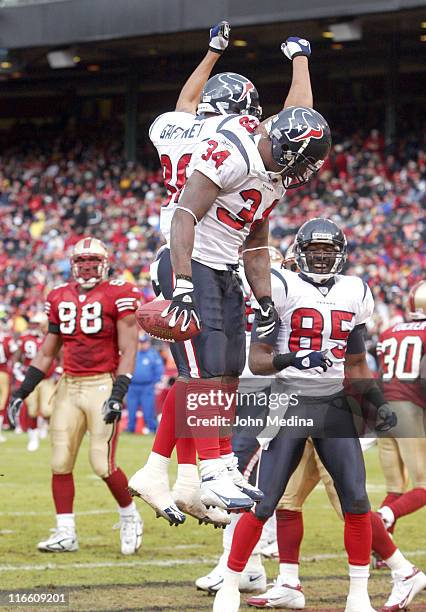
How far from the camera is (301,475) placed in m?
6.79

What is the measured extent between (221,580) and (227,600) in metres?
0.76

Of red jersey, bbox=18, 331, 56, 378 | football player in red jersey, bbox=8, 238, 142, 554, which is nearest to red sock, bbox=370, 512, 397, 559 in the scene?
football player in red jersey, bbox=8, 238, 142, 554

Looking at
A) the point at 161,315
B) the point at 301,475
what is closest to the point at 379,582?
the point at 301,475

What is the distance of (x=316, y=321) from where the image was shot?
6.22 metres

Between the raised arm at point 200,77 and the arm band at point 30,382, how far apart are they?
2808 millimetres

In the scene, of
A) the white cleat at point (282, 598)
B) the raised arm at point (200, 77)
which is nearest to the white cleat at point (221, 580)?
the white cleat at point (282, 598)

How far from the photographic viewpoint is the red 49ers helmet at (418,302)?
794 centimetres

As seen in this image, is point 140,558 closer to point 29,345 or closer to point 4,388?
point 29,345

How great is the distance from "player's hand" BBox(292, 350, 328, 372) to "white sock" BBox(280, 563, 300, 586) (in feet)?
4.75

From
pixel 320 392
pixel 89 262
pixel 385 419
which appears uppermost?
pixel 89 262

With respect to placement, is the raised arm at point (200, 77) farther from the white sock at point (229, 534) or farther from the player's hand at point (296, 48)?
the white sock at point (229, 534)

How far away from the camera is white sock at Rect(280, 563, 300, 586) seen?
6551 millimetres

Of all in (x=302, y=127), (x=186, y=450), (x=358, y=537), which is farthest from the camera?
(x=358, y=537)

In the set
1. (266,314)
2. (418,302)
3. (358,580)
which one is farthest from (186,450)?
(418,302)
